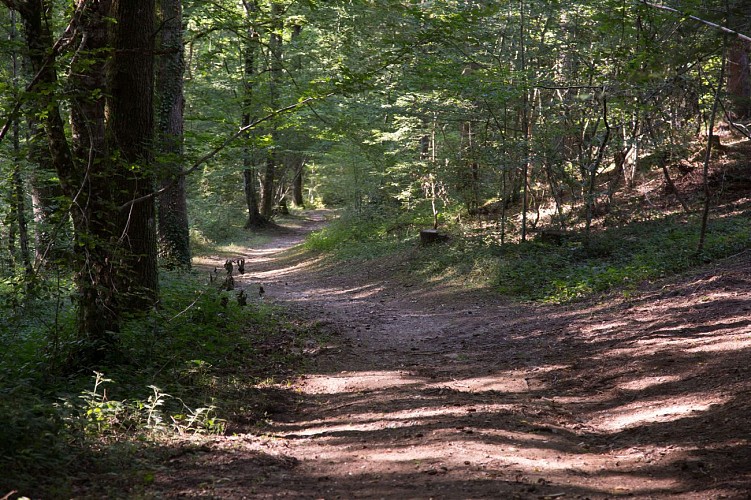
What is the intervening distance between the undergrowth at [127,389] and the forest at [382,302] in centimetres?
3

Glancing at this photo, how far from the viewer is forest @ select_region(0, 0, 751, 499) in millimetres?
4441

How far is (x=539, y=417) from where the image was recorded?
18.8 ft

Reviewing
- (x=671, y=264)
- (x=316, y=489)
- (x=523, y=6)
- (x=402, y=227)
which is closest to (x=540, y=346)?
(x=671, y=264)

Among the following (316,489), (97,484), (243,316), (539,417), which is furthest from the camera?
(243,316)

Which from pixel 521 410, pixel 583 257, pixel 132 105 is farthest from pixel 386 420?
pixel 583 257

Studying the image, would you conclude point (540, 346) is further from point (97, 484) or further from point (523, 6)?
point (523, 6)

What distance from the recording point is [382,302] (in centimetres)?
1368

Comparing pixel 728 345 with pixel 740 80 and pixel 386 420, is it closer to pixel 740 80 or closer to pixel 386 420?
pixel 386 420

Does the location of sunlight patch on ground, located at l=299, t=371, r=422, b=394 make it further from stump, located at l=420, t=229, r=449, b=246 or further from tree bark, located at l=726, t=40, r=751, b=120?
tree bark, located at l=726, t=40, r=751, b=120

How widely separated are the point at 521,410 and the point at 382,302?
7.91 m

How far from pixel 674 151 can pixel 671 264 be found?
208 inches

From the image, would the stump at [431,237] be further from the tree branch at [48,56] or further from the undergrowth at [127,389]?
the tree branch at [48,56]

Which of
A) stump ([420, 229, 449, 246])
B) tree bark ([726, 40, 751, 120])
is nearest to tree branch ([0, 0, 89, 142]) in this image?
stump ([420, 229, 449, 246])

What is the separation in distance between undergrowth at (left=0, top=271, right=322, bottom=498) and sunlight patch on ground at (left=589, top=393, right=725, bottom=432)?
135 inches
